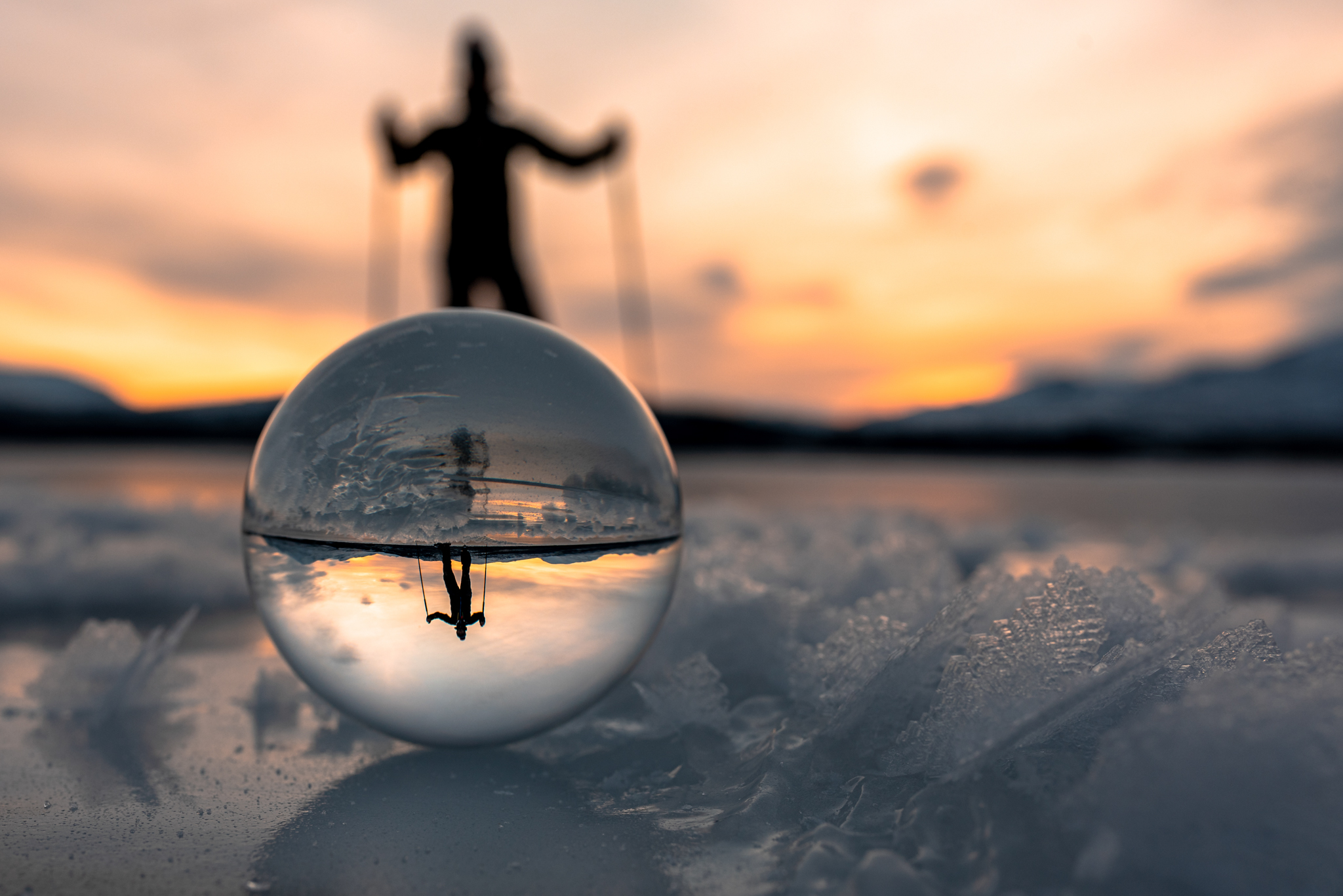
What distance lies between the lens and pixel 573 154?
16.7ft

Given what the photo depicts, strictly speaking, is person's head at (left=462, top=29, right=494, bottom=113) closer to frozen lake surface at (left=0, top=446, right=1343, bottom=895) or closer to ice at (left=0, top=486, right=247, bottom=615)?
ice at (left=0, top=486, right=247, bottom=615)

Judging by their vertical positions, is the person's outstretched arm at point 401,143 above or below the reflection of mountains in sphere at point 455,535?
above

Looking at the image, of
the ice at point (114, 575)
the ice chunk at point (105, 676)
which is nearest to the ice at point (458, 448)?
the ice chunk at point (105, 676)

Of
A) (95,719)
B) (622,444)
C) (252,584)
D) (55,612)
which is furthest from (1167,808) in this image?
(55,612)

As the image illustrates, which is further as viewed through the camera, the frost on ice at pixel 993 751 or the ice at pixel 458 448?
the ice at pixel 458 448

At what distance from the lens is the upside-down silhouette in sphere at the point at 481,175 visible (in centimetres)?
493

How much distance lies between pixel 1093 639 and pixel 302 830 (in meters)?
1.33

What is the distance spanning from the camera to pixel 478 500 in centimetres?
133

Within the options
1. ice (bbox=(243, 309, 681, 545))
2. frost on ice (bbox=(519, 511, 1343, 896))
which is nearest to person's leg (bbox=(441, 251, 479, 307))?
ice (bbox=(243, 309, 681, 545))

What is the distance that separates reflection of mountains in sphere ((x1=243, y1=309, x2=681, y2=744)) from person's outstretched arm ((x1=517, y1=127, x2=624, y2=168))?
3811 mm

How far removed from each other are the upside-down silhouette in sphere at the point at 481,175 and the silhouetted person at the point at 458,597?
3925 mm

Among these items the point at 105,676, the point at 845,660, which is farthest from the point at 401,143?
the point at 845,660

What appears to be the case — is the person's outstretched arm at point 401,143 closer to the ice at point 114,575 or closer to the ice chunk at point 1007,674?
the ice at point 114,575

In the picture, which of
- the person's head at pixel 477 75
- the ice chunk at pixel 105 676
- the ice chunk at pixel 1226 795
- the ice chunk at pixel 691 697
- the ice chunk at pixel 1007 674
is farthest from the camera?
the person's head at pixel 477 75
